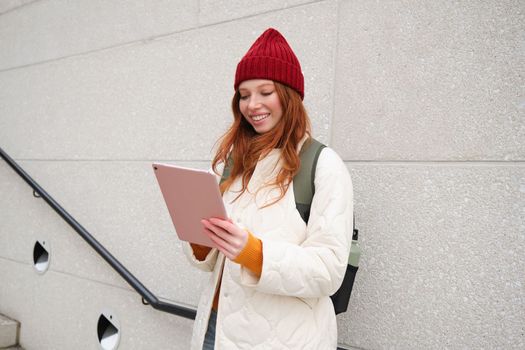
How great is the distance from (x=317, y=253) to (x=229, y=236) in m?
0.25

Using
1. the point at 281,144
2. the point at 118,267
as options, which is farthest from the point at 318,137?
the point at 118,267

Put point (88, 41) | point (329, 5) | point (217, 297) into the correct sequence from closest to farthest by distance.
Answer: point (217, 297)
point (329, 5)
point (88, 41)

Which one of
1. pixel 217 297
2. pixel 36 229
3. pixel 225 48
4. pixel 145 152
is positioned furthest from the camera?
pixel 36 229

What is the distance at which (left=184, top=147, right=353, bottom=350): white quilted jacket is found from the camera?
1.10 meters

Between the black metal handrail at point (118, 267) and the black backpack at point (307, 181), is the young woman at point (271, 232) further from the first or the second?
the black metal handrail at point (118, 267)

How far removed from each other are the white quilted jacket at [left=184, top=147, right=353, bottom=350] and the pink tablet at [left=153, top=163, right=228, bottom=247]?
15 cm

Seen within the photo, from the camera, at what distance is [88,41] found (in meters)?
2.69

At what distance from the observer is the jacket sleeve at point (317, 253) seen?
3.56 feet


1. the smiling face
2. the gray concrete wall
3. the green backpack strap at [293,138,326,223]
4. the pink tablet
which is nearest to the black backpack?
the green backpack strap at [293,138,326,223]

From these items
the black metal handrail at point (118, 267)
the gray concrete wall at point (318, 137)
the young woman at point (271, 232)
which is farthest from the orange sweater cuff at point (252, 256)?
the black metal handrail at point (118, 267)

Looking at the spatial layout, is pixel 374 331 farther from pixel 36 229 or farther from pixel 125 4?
pixel 36 229

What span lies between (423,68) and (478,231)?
641 mm

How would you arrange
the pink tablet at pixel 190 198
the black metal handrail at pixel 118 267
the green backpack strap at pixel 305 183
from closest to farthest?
1. the pink tablet at pixel 190 198
2. the green backpack strap at pixel 305 183
3. the black metal handrail at pixel 118 267

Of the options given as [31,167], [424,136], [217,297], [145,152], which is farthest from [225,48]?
[31,167]
